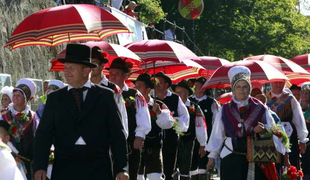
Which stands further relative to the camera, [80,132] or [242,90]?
[242,90]

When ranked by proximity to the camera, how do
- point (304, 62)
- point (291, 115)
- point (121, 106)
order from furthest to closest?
point (304, 62), point (291, 115), point (121, 106)

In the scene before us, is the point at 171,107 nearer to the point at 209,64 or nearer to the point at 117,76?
the point at 117,76

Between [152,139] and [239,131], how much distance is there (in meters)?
3.06

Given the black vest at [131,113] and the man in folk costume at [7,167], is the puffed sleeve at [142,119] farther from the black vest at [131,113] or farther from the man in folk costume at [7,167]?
the man in folk costume at [7,167]

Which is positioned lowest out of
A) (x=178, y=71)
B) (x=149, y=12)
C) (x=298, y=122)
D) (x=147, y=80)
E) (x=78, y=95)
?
(x=298, y=122)

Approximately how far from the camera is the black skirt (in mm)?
9867

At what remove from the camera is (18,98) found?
10.8 m

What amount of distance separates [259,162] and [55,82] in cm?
442

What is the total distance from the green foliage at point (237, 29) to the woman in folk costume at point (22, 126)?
2758 cm

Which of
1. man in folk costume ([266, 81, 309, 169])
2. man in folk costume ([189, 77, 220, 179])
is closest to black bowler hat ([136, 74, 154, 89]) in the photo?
man in folk costume ([266, 81, 309, 169])

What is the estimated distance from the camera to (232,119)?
9.85 m

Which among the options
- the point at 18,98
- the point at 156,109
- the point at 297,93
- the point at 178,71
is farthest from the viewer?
the point at 178,71

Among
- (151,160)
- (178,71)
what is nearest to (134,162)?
(151,160)

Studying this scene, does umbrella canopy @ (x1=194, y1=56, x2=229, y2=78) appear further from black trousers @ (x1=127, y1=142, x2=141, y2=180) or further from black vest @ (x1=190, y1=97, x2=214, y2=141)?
black trousers @ (x1=127, y1=142, x2=141, y2=180)
